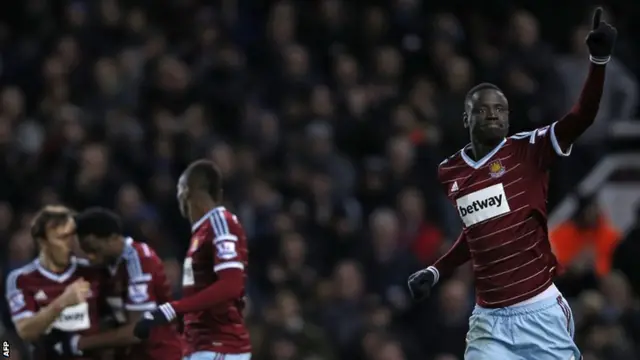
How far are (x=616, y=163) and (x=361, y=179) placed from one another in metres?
2.32

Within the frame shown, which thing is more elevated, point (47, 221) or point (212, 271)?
point (47, 221)

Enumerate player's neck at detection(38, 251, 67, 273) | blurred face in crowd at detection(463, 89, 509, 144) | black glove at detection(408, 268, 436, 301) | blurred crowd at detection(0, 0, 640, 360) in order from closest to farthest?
blurred face in crowd at detection(463, 89, 509, 144) → black glove at detection(408, 268, 436, 301) → player's neck at detection(38, 251, 67, 273) → blurred crowd at detection(0, 0, 640, 360)

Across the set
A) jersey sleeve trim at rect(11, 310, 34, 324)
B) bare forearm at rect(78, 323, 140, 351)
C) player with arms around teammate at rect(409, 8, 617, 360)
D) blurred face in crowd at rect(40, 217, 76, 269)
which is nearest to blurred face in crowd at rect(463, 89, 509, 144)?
player with arms around teammate at rect(409, 8, 617, 360)

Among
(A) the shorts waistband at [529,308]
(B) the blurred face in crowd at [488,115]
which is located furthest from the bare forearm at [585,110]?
(A) the shorts waistband at [529,308]

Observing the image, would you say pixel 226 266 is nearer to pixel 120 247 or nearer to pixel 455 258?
pixel 120 247

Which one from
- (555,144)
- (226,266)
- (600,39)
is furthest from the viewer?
(226,266)

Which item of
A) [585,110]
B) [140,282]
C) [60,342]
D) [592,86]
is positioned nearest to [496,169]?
[585,110]

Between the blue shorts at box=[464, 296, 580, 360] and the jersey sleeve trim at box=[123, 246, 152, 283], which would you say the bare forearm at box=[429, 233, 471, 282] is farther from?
the jersey sleeve trim at box=[123, 246, 152, 283]

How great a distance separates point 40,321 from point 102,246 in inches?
19.8

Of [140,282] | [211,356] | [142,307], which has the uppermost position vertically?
[140,282]

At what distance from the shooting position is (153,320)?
788 cm

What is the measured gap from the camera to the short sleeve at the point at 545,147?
713 centimetres

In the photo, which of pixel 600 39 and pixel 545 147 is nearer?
pixel 600 39

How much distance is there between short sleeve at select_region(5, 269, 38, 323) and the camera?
8.65 meters
